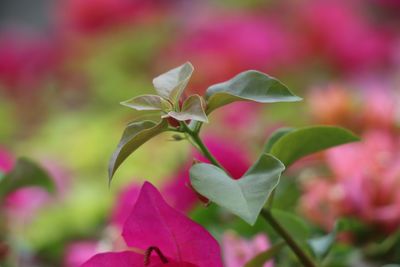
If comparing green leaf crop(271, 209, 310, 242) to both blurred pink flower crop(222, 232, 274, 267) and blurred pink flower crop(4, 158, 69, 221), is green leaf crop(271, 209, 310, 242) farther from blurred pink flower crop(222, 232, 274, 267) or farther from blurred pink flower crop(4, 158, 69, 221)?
blurred pink flower crop(4, 158, 69, 221)

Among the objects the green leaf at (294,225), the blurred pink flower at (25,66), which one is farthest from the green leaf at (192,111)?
the blurred pink flower at (25,66)

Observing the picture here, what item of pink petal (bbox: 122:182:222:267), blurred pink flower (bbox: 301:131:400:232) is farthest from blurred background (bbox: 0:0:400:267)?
pink petal (bbox: 122:182:222:267)

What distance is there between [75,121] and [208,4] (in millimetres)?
912

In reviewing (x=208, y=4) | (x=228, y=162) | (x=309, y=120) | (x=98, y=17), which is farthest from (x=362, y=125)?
(x=208, y=4)

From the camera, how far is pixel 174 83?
381 mm

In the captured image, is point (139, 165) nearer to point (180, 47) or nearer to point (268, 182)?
point (180, 47)

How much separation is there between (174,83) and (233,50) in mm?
936

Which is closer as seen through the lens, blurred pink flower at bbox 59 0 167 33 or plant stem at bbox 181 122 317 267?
plant stem at bbox 181 122 317 267

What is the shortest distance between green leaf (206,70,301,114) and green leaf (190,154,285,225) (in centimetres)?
3

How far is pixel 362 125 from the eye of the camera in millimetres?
801

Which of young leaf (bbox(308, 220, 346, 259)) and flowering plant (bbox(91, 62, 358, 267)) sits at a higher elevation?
flowering plant (bbox(91, 62, 358, 267))

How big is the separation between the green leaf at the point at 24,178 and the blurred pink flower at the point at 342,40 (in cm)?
91

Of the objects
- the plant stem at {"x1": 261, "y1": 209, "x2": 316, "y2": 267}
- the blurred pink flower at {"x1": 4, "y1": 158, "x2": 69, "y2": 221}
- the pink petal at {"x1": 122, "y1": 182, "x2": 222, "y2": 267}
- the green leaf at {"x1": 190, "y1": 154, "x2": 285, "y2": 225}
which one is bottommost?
the blurred pink flower at {"x1": 4, "y1": 158, "x2": 69, "y2": 221}

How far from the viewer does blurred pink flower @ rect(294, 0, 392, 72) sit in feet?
4.37
